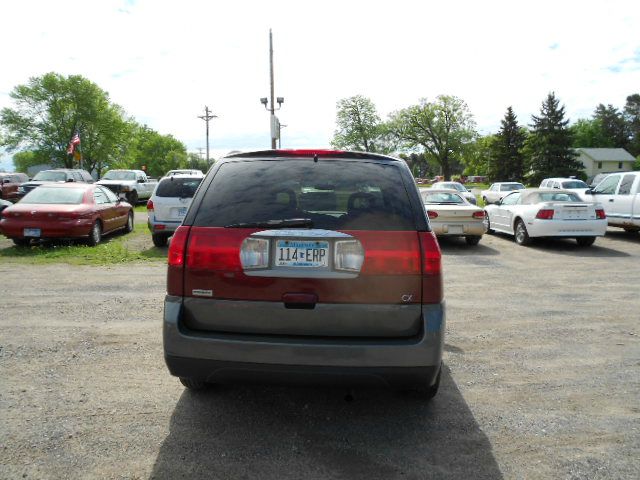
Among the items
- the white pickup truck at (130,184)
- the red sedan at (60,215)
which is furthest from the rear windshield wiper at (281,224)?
the white pickup truck at (130,184)

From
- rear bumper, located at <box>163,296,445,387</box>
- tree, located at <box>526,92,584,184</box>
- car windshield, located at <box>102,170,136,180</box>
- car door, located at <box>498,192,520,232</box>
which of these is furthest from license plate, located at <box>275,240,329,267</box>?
tree, located at <box>526,92,584,184</box>

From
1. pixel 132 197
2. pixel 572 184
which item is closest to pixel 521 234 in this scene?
pixel 572 184

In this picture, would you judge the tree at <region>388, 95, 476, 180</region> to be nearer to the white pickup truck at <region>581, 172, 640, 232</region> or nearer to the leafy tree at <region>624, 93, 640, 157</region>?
the leafy tree at <region>624, 93, 640, 157</region>

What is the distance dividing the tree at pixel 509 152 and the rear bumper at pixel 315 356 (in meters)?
66.9

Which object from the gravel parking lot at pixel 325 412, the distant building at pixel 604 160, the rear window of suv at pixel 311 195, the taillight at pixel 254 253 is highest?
the distant building at pixel 604 160

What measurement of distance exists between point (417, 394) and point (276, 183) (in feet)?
5.96

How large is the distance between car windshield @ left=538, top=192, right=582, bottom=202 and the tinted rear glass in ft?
27.9

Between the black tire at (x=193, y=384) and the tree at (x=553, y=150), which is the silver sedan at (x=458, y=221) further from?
the tree at (x=553, y=150)

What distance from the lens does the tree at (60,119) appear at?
6147 cm

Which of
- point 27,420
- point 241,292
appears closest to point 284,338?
point 241,292

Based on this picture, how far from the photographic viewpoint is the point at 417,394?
3.48 metres

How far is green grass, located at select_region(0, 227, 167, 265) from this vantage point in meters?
9.50

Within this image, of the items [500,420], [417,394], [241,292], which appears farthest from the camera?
[417,394]

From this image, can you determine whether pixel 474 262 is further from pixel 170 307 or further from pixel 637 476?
pixel 170 307
